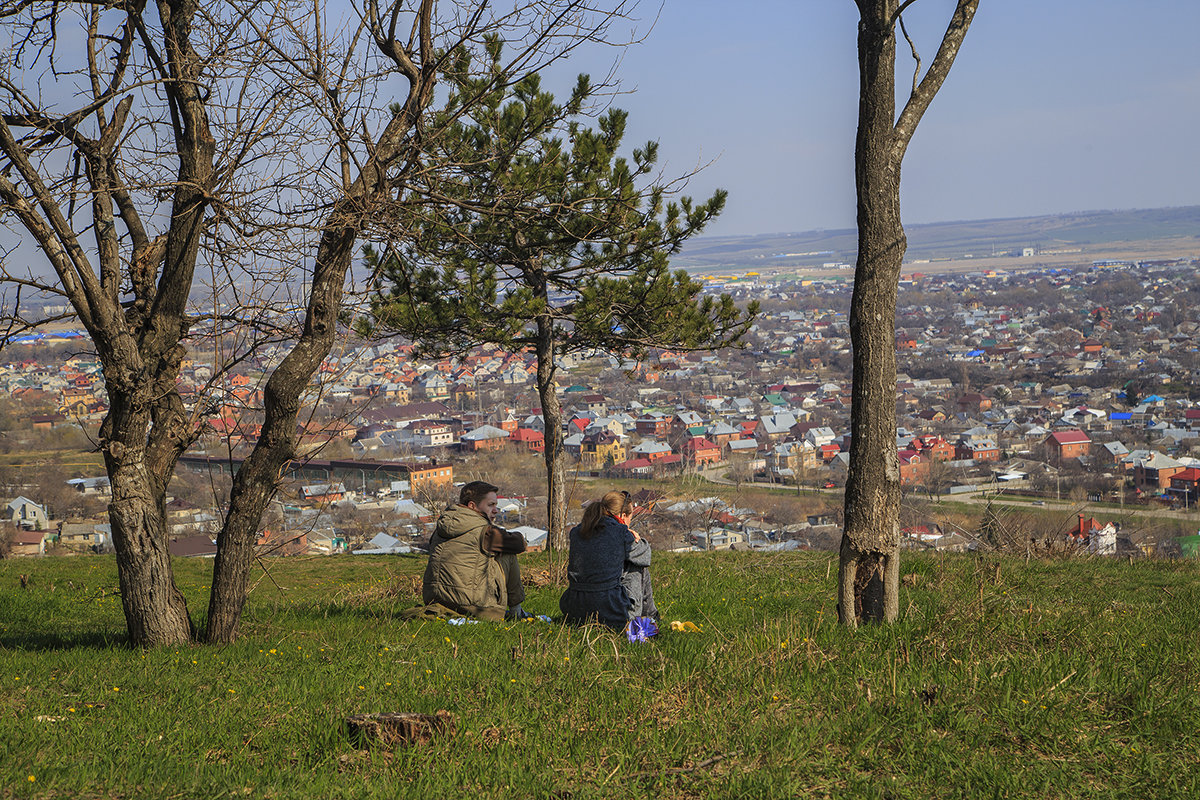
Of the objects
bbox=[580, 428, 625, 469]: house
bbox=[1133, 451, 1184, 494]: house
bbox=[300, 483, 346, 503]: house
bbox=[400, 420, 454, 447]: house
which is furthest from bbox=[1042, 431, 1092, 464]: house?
bbox=[300, 483, 346, 503]: house

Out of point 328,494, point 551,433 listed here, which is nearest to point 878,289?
point 328,494

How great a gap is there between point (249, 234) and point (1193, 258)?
11678cm

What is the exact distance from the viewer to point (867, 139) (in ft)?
15.8

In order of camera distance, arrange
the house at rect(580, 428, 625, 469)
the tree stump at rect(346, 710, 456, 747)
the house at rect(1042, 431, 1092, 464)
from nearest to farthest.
A: the tree stump at rect(346, 710, 456, 747) → the house at rect(580, 428, 625, 469) → the house at rect(1042, 431, 1092, 464)

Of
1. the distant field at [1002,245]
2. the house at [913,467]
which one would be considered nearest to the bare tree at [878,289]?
the house at [913,467]

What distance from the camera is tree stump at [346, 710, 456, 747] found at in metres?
3.44

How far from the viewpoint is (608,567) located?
5.83m

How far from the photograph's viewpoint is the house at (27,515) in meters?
20.3

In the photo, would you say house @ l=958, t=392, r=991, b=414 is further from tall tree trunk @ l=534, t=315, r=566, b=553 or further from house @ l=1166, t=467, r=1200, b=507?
tall tree trunk @ l=534, t=315, r=566, b=553

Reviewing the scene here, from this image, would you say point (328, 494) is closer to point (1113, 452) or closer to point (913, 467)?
point (913, 467)

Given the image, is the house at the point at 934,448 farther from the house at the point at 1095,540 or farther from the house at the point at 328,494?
the house at the point at 328,494

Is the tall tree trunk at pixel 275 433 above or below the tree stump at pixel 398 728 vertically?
above

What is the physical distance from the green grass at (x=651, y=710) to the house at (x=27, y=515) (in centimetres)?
1667

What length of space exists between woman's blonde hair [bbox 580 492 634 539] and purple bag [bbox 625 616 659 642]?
25.0 inches
